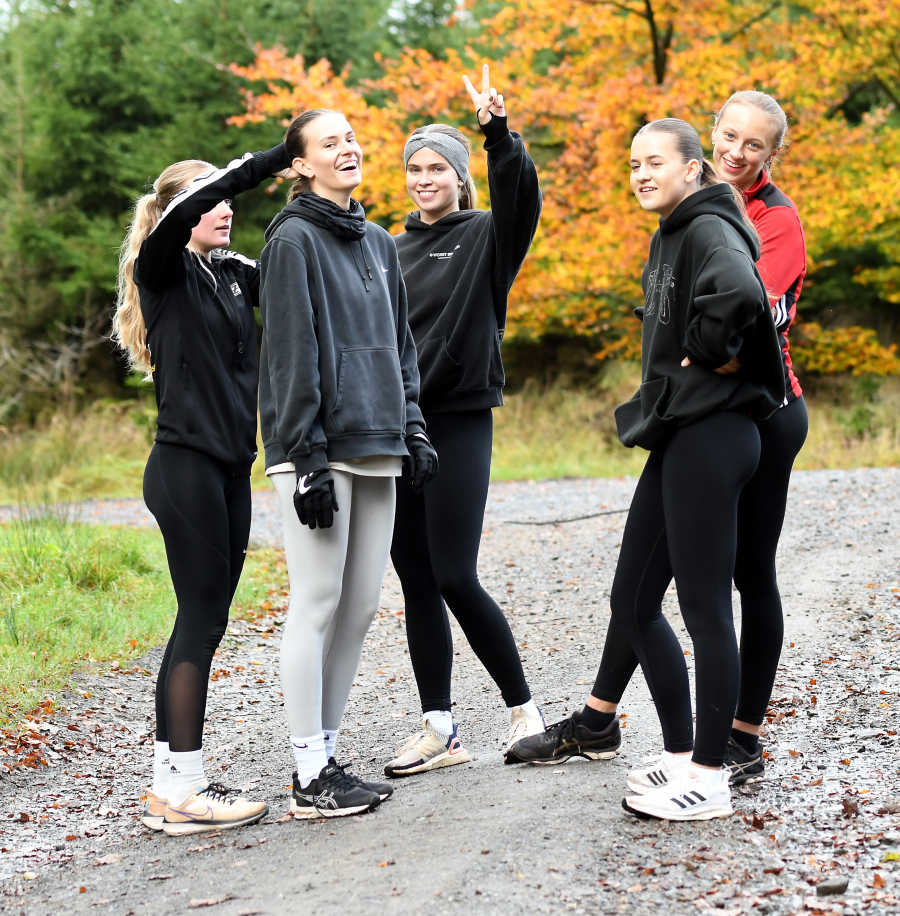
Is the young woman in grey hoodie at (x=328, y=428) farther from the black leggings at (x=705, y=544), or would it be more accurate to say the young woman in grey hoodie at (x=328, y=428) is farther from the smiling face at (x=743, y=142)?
the smiling face at (x=743, y=142)

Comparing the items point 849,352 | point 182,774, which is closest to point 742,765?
point 182,774

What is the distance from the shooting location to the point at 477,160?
12328 mm

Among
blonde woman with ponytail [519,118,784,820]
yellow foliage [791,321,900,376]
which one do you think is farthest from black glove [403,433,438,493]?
yellow foliage [791,321,900,376]

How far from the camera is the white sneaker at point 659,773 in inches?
119

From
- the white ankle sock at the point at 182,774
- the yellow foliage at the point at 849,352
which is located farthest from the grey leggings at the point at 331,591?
the yellow foliage at the point at 849,352

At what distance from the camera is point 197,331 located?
326 cm

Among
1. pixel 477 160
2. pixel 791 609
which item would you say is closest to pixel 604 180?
pixel 477 160

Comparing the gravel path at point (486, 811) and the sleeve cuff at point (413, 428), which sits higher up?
the sleeve cuff at point (413, 428)

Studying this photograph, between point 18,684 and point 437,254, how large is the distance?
2.73 m

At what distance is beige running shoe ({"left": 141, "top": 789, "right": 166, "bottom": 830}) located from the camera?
333cm

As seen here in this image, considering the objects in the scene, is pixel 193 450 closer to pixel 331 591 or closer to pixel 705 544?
pixel 331 591

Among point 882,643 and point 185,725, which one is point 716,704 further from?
point 882,643

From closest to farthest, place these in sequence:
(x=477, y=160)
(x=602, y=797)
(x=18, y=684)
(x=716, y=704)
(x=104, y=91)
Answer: (x=716, y=704) < (x=602, y=797) < (x=18, y=684) < (x=477, y=160) < (x=104, y=91)

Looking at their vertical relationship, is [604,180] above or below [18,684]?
above
